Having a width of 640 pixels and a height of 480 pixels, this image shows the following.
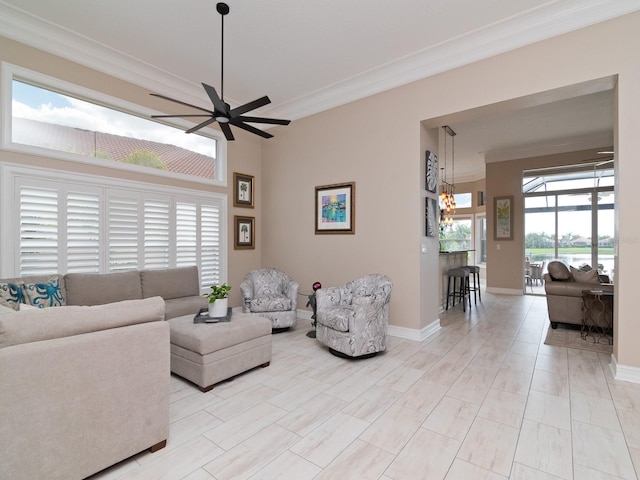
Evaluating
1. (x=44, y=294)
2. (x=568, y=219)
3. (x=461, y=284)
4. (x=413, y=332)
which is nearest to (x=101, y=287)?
(x=44, y=294)

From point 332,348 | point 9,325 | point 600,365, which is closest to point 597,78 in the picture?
point 600,365

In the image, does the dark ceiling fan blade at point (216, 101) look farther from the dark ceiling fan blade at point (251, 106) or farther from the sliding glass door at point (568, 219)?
the sliding glass door at point (568, 219)

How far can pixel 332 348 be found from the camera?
11.8 ft

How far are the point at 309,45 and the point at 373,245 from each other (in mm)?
2728

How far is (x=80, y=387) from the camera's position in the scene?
1585 mm

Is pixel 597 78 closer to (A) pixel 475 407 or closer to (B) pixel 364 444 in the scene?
(A) pixel 475 407

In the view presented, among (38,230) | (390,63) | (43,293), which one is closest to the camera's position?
(43,293)

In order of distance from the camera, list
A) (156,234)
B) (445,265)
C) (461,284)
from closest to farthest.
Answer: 1. (156,234)
2. (445,265)
3. (461,284)

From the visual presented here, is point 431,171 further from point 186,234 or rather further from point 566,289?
point 186,234

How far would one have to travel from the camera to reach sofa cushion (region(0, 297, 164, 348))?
4.81 ft

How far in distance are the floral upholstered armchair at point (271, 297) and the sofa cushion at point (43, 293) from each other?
80.6 inches

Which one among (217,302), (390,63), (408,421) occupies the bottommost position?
(408,421)

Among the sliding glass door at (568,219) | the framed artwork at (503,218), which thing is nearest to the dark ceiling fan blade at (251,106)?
the framed artwork at (503,218)

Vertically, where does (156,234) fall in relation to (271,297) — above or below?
above
